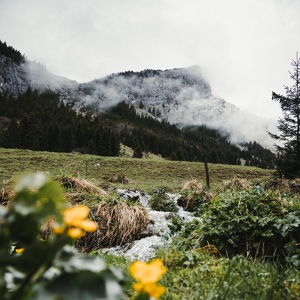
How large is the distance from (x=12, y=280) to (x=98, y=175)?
2726 centimetres

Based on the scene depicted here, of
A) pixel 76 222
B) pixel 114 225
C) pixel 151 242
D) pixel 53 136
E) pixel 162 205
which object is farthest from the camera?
pixel 53 136

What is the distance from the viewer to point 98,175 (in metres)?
27.8

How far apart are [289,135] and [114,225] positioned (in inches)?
985

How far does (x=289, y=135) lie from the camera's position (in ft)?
88.0

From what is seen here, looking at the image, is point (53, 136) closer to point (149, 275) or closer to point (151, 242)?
point (151, 242)

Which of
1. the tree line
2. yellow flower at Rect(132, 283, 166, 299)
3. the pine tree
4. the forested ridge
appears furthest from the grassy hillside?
the tree line

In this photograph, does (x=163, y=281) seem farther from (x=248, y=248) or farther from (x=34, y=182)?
(x=34, y=182)

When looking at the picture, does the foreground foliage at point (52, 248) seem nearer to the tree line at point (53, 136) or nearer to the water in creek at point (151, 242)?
the water in creek at point (151, 242)

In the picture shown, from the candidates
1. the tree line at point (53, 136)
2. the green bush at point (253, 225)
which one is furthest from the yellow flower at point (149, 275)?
the tree line at point (53, 136)

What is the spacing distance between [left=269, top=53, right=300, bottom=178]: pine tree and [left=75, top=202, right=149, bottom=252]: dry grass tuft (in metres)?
20.0

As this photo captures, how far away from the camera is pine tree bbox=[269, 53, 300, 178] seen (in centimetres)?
2341

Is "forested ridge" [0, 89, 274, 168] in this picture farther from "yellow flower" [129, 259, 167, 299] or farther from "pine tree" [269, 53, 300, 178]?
"yellow flower" [129, 259, 167, 299]

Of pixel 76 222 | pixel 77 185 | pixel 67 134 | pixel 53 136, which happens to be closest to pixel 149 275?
pixel 76 222

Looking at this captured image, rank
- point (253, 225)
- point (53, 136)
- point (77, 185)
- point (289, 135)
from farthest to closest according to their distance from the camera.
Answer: point (53, 136), point (289, 135), point (77, 185), point (253, 225)
